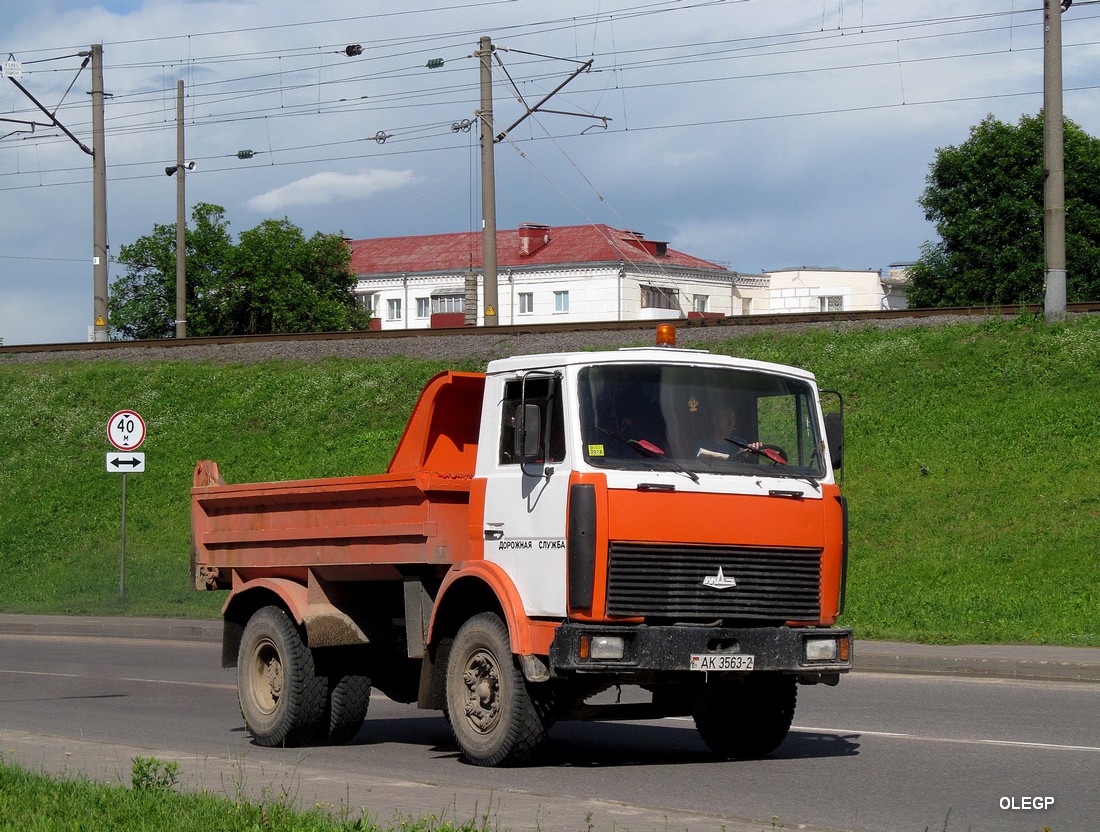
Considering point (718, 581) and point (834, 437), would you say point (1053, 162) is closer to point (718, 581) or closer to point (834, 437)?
point (834, 437)

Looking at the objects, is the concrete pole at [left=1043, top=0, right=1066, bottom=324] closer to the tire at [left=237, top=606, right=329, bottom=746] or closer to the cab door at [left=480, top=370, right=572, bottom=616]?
the tire at [left=237, top=606, right=329, bottom=746]

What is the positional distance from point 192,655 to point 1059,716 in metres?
11.6

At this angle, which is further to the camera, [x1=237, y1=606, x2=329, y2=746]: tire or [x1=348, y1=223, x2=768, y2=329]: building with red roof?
[x1=348, y1=223, x2=768, y2=329]: building with red roof

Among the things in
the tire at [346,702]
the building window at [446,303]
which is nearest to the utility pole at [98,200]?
the tire at [346,702]

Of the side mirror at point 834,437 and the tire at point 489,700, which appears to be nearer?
the tire at point 489,700

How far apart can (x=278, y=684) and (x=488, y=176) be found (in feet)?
82.8

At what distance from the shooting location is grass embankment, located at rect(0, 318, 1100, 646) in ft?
66.7

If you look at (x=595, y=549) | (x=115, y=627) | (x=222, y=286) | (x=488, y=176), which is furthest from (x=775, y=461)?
(x=222, y=286)

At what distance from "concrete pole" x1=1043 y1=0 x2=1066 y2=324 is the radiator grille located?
19.2 meters

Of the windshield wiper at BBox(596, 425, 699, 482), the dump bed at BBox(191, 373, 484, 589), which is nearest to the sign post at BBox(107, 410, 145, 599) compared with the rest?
the dump bed at BBox(191, 373, 484, 589)

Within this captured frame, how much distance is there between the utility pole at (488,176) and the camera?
3516 centimetres

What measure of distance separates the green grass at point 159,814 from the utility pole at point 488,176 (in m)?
27.5

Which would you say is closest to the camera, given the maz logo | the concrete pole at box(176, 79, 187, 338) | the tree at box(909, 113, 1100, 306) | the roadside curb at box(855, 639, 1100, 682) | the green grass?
the green grass

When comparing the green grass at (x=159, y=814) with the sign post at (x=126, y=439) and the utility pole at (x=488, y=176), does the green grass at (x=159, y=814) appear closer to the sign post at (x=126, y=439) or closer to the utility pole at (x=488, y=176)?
the sign post at (x=126, y=439)
